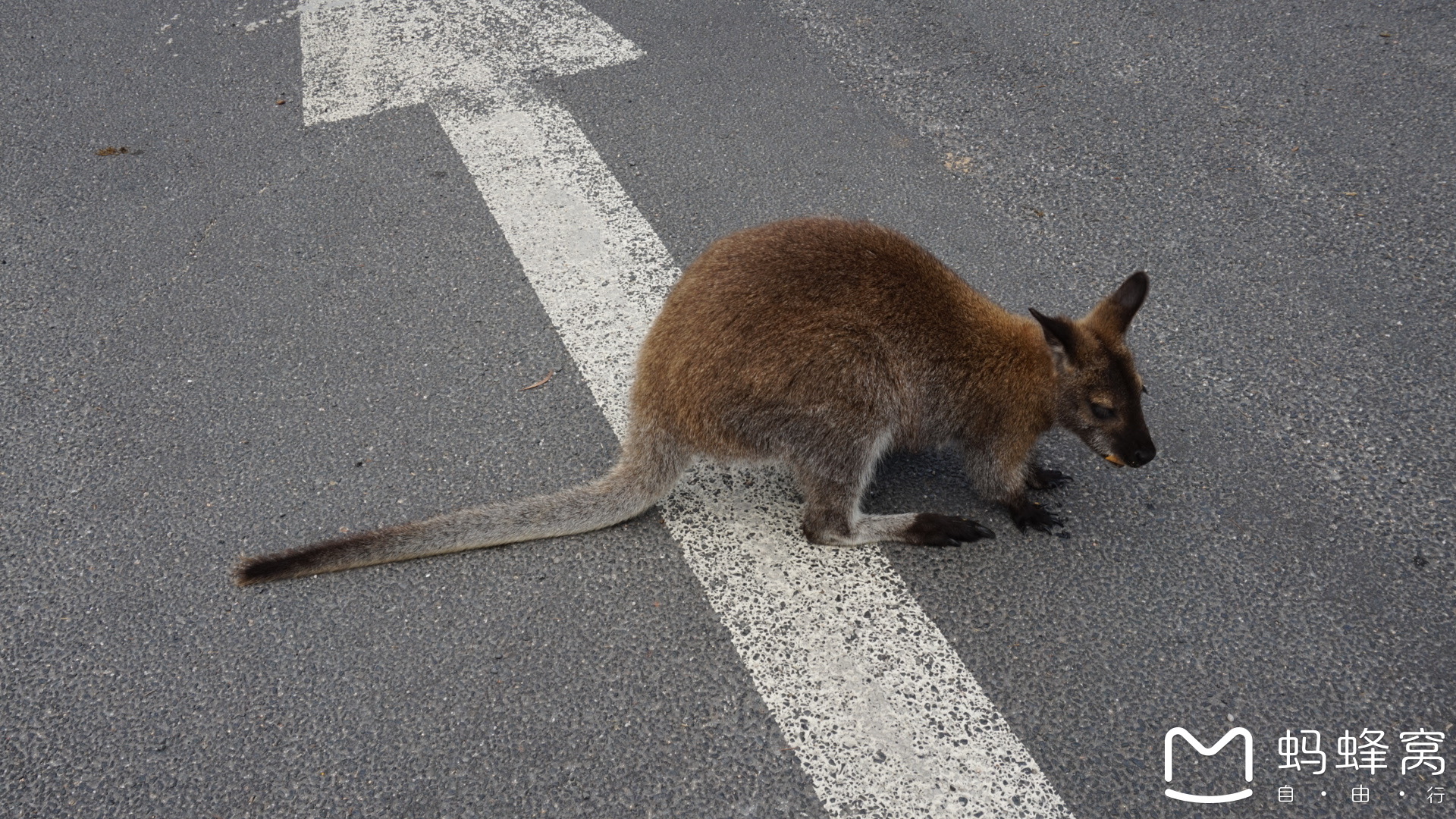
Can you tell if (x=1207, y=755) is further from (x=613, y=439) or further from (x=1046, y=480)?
(x=613, y=439)

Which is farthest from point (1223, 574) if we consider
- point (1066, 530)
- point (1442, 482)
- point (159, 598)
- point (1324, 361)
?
point (159, 598)

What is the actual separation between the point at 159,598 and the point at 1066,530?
9.64ft

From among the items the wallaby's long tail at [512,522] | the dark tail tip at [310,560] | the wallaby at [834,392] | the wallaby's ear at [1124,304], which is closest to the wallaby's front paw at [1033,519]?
the wallaby at [834,392]

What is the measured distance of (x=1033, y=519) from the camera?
3299 millimetres

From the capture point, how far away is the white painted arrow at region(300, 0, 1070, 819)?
262cm

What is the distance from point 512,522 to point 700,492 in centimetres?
68

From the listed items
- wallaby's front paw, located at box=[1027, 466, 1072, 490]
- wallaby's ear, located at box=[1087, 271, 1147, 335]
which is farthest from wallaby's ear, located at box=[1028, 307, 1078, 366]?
wallaby's front paw, located at box=[1027, 466, 1072, 490]

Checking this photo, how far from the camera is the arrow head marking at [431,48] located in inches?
219

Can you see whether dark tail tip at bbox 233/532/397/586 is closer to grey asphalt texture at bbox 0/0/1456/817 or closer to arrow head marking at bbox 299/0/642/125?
grey asphalt texture at bbox 0/0/1456/817

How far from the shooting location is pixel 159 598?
3.17 meters

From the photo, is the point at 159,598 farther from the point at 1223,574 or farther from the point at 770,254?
the point at 1223,574

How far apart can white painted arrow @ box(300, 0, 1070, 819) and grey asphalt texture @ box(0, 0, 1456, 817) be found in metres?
0.10

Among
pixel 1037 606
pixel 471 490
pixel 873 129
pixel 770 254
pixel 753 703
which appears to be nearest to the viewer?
pixel 753 703

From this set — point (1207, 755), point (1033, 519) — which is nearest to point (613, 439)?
point (1033, 519)
